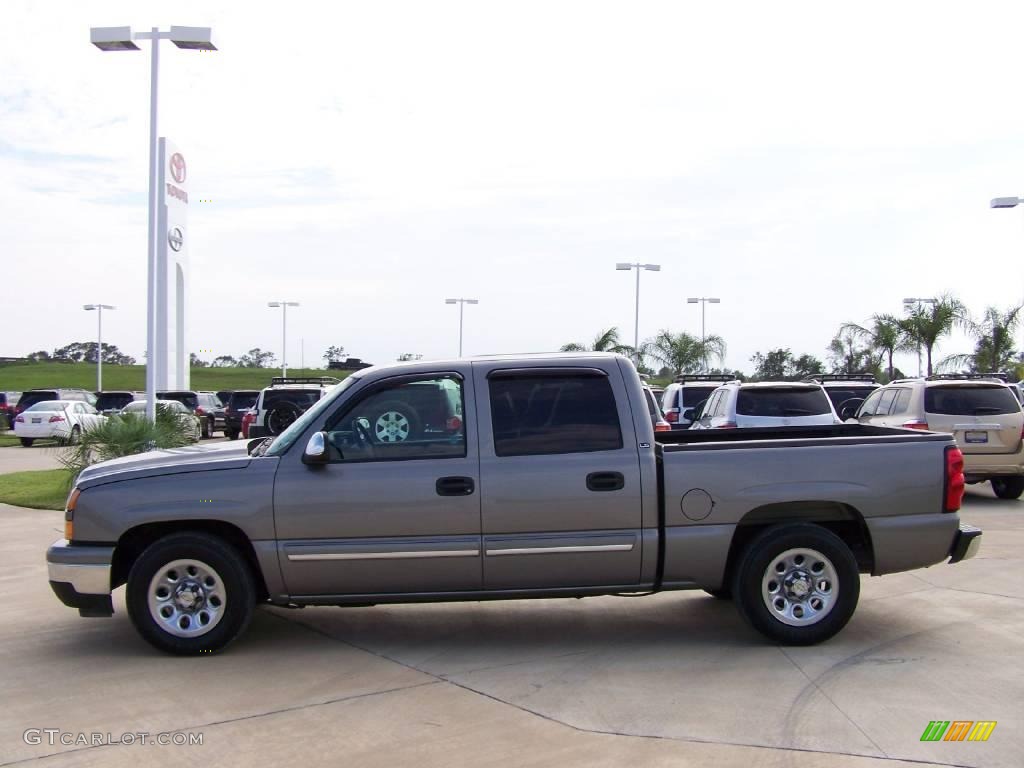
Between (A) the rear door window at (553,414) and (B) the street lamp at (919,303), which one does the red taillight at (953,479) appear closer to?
(A) the rear door window at (553,414)

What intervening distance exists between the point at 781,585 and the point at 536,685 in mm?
1836

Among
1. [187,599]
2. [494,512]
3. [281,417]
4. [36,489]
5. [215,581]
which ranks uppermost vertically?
[281,417]

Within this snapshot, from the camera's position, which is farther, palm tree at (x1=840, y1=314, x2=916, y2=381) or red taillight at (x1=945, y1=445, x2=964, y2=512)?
palm tree at (x1=840, y1=314, x2=916, y2=381)

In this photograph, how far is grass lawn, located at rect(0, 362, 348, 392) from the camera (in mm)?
81125

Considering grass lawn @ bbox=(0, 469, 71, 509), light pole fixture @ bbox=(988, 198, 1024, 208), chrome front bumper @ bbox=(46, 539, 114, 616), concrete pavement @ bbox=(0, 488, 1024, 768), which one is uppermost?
light pole fixture @ bbox=(988, 198, 1024, 208)

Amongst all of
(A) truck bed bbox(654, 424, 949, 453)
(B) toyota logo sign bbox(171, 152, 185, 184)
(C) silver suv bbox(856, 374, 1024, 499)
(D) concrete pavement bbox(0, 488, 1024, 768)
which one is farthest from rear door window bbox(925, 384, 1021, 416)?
(B) toyota logo sign bbox(171, 152, 185, 184)

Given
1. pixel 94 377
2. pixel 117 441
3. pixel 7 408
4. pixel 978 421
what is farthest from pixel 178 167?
pixel 94 377

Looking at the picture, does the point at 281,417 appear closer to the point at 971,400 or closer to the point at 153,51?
the point at 153,51

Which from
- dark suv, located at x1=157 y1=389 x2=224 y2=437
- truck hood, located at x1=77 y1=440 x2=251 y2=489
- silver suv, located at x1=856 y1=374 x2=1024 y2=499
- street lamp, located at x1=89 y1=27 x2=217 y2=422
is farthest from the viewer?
dark suv, located at x1=157 y1=389 x2=224 y2=437

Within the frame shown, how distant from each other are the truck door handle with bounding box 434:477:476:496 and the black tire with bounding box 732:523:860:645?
1.83 metres

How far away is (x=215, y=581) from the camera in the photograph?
639cm

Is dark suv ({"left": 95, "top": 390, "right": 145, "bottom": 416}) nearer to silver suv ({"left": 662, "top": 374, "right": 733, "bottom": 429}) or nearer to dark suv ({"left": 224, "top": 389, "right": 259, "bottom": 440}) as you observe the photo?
dark suv ({"left": 224, "top": 389, "right": 259, "bottom": 440})

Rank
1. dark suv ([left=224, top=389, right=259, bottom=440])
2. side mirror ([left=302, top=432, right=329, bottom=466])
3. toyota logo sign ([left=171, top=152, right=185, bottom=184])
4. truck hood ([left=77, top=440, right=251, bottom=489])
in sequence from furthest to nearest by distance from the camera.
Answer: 1. toyota logo sign ([left=171, top=152, right=185, bottom=184])
2. dark suv ([left=224, top=389, right=259, bottom=440])
3. truck hood ([left=77, top=440, right=251, bottom=489])
4. side mirror ([left=302, top=432, right=329, bottom=466])

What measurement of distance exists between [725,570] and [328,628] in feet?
9.23
